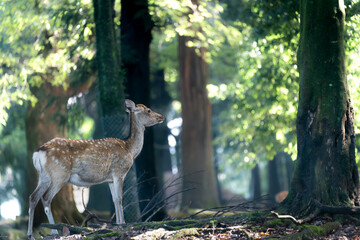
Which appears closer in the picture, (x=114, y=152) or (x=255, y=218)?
(x=255, y=218)

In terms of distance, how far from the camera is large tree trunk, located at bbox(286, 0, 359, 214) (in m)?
8.34

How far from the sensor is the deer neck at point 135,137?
977 centimetres

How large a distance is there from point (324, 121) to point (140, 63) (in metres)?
5.83

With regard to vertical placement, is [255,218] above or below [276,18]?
below

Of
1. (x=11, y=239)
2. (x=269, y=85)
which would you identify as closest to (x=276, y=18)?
(x=269, y=85)

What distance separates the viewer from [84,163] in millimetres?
8852

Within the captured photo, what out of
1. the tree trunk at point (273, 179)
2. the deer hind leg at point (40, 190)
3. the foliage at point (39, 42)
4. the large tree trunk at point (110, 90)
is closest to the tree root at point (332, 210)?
the large tree trunk at point (110, 90)

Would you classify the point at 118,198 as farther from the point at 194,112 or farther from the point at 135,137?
the point at 194,112

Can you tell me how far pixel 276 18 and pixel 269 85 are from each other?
308 cm

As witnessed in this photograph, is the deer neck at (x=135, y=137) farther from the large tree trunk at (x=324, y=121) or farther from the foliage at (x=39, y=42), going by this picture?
the foliage at (x=39, y=42)

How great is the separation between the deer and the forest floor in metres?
0.74

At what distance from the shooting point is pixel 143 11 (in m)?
13.3

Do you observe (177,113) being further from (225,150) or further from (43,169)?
(43,169)

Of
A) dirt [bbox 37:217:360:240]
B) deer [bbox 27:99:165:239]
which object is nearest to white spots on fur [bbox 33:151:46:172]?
deer [bbox 27:99:165:239]
